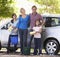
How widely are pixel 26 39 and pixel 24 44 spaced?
0.75ft

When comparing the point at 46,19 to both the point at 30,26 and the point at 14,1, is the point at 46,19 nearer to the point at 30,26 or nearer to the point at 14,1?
the point at 30,26

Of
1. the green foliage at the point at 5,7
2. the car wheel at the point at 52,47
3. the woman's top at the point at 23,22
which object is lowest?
the car wheel at the point at 52,47

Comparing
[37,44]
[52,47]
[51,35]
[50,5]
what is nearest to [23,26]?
[37,44]

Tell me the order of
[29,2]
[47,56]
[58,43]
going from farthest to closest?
[29,2]
[58,43]
[47,56]

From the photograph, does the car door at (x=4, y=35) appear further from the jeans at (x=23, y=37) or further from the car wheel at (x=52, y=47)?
the car wheel at (x=52, y=47)

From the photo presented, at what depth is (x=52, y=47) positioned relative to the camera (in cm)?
1509

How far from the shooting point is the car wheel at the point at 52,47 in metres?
15.1

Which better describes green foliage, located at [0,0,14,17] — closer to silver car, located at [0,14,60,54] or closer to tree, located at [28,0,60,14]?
tree, located at [28,0,60,14]

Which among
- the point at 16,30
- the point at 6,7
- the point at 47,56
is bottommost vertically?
the point at 47,56

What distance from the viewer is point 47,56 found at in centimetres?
1401

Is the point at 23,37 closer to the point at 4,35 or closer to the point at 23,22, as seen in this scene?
the point at 23,22

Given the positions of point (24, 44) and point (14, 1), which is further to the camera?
point (14, 1)

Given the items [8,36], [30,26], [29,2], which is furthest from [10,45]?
[29,2]

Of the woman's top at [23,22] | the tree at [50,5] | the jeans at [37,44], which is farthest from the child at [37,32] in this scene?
the tree at [50,5]
